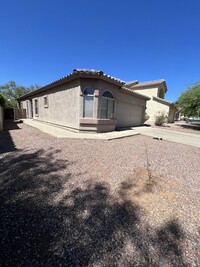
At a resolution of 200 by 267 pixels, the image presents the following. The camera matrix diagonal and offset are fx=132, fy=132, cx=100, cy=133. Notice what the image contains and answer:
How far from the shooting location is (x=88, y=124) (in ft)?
29.1

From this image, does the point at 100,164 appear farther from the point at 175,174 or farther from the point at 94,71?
the point at 94,71

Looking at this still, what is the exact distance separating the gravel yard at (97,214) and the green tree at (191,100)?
48.3 feet

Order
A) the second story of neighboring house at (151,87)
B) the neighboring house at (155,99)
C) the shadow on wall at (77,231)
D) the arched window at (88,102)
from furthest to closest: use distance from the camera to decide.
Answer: the second story of neighboring house at (151,87) < the neighboring house at (155,99) < the arched window at (88,102) < the shadow on wall at (77,231)

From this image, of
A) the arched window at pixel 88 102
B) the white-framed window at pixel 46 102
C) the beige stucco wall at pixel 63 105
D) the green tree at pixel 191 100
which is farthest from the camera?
the green tree at pixel 191 100

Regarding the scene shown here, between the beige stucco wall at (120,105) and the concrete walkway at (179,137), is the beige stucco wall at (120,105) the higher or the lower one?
the higher one

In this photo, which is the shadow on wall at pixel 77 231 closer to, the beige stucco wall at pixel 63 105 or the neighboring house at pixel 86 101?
the neighboring house at pixel 86 101

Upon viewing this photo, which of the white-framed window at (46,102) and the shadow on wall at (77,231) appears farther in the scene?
the white-framed window at (46,102)

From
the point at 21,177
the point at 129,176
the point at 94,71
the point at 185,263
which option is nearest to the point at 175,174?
the point at 129,176

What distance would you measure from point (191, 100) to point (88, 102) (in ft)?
44.9

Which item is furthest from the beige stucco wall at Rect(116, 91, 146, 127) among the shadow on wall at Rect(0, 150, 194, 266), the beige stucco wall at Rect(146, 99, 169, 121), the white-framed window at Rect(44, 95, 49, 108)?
the shadow on wall at Rect(0, 150, 194, 266)

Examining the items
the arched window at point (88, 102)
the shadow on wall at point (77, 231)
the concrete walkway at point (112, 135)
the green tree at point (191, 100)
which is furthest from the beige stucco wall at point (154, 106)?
the shadow on wall at point (77, 231)

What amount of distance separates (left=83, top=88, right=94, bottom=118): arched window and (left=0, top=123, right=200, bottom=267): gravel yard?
16.5 feet

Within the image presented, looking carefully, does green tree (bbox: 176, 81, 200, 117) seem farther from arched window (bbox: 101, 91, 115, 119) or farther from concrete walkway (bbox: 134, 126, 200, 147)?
arched window (bbox: 101, 91, 115, 119)

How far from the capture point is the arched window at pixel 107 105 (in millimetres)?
9195
